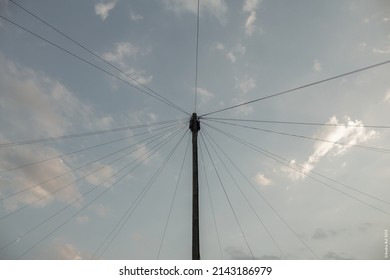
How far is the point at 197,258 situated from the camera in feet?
30.6

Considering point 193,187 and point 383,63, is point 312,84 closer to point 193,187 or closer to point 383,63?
point 383,63

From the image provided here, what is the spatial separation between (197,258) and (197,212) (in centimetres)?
158

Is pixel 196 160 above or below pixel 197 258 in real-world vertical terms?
above

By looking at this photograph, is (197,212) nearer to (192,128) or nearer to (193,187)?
(193,187)
